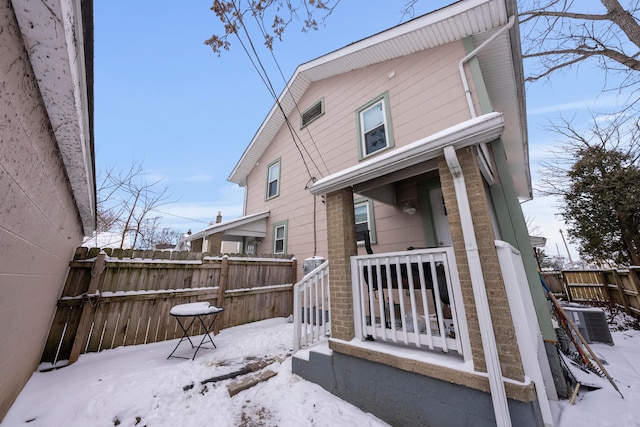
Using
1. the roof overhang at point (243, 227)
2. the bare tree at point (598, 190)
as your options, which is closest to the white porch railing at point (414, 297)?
the roof overhang at point (243, 227)

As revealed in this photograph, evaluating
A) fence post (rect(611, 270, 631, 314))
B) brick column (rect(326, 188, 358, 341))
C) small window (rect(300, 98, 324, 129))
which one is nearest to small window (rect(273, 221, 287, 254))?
small window (rect(300, 98, 324, 129))

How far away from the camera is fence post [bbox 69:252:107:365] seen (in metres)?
3.59

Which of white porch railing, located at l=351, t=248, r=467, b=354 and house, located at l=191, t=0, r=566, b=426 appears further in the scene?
white porch railing, located at l=351, t=248, r=467, b=354

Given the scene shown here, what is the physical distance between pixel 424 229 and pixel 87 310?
6.03m

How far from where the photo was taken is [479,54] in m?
5.04

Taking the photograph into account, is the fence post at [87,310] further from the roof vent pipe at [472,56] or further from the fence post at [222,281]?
the roof vent pipe at [472,56]

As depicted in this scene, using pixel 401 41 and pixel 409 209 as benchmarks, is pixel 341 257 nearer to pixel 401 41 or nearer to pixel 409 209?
pixel 409 209

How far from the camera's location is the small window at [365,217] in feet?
18.5

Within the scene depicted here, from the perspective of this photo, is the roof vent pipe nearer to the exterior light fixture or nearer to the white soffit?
the white soffit

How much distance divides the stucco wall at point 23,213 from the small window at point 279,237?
18.1 ft

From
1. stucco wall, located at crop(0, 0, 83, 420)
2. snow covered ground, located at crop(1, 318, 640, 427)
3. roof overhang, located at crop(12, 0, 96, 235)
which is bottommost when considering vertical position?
snow covered ground, located at crop(1, 318, 640, 427)

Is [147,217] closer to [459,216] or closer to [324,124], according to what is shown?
[324,124]

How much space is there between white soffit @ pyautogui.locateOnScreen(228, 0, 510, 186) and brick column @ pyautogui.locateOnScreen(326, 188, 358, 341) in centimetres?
438

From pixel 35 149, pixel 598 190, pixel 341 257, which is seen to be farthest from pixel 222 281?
pixel 598 190
